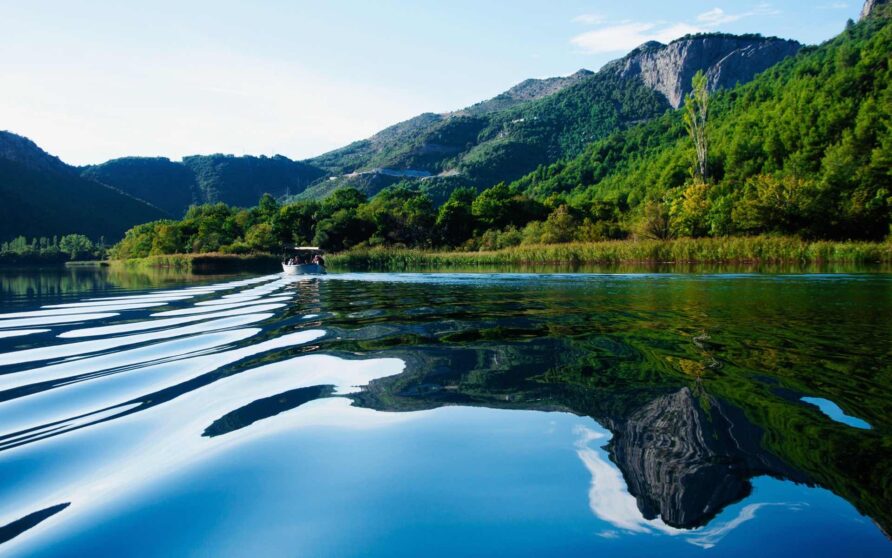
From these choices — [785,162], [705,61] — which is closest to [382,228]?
[785,162]

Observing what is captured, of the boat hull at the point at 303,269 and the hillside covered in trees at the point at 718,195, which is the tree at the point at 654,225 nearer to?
the hillside covered in trees at the point at 718,195

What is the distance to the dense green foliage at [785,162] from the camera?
39094 mm

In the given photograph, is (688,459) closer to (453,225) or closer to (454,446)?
(454,446)

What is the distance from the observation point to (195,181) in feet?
629

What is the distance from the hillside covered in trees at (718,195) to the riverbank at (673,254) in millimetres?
10493

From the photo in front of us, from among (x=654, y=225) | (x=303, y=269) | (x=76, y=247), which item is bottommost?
(x=303, y=269)

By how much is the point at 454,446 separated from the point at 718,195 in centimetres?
5207

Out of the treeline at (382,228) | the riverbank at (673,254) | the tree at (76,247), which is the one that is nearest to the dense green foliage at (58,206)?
the tree at (76,247)

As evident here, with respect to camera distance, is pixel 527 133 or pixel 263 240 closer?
pixel 263 240

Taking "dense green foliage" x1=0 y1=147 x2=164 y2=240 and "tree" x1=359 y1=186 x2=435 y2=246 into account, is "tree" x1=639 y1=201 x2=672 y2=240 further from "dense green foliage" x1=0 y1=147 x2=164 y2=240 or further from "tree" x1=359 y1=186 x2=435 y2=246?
"dense green foliage" x1=0 y1=147 x2=164 y2=240

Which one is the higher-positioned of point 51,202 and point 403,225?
point 51,202

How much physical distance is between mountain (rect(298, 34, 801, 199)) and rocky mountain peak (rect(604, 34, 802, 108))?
10.6 inches

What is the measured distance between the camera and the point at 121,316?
31.2ft

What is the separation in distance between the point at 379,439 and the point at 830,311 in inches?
319
